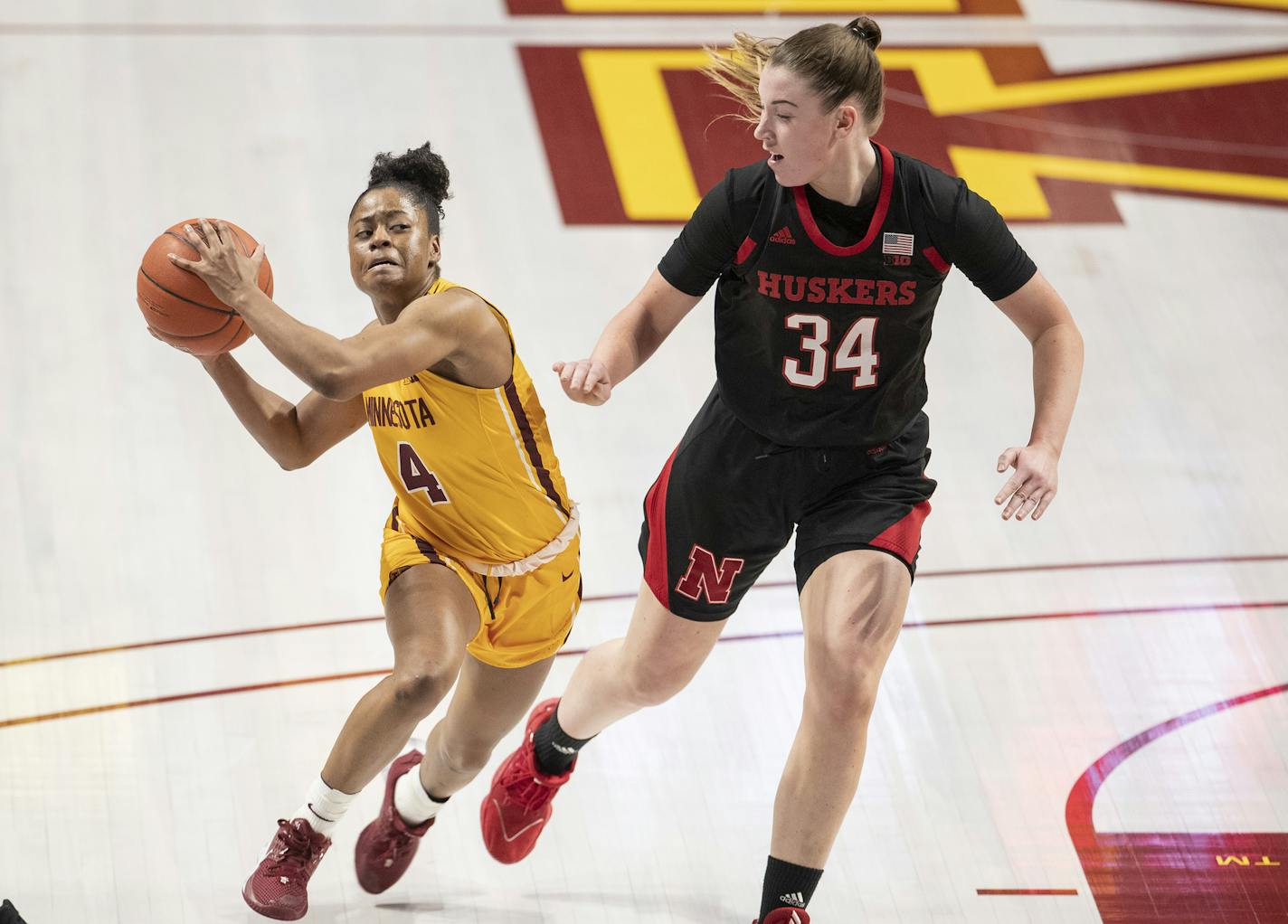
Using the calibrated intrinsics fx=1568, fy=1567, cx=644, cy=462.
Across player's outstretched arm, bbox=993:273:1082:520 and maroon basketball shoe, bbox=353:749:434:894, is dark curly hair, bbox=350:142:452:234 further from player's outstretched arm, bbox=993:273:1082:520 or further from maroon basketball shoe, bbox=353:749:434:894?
maroon basketball shoe, bbox=353:749:434:894

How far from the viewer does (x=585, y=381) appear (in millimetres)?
3293

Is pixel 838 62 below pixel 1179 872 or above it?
above

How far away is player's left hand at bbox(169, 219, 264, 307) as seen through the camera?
3.26 meters

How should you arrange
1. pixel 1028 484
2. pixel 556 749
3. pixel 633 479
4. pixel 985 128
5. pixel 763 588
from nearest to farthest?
pixel 1028 484, pixel 556 749, pixel 763 588, pixel 633 479, pixel 985 128

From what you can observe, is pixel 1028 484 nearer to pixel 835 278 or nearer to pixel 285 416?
pixel 835 278

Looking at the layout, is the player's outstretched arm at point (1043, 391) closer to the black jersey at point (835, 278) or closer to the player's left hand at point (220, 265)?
the black jersey at point (835, 278)

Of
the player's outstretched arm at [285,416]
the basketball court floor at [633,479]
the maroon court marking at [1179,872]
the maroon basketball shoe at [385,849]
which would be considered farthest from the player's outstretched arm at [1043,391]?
the maroon basketball shoe at [385,849]

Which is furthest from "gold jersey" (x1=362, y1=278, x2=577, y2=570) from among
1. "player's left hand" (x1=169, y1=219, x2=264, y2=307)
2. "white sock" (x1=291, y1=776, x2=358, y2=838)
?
"white sock" (x1=291, y1=776, x2=358, y2=838)

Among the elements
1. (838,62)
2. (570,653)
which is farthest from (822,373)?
(570,653)

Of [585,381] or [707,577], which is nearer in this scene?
[585,381]

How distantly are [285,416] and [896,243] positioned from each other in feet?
5.01

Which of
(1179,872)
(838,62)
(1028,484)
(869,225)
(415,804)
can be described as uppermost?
(838,62)

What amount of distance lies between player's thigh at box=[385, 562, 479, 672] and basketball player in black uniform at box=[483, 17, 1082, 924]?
18.9 inches

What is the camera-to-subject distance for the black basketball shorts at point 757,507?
354 cm
